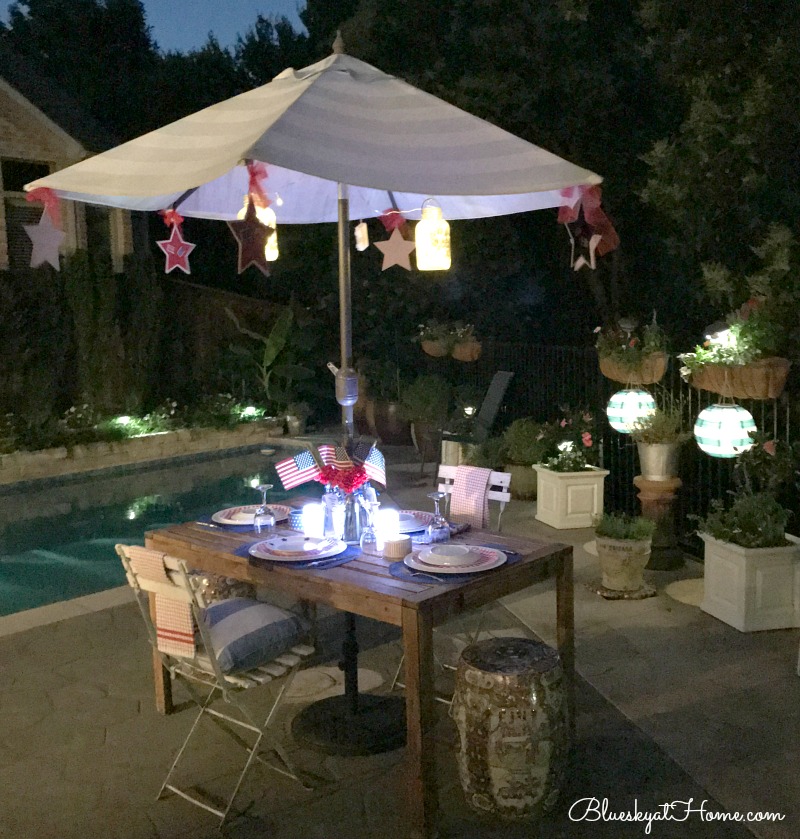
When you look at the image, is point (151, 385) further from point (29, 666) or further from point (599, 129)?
point (29, 666)

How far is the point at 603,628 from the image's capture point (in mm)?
5203

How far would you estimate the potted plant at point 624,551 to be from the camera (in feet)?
18.5

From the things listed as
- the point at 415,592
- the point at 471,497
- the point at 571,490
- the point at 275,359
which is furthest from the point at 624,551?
the point at 275,359

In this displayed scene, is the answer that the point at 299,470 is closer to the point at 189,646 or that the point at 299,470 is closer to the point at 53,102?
the point at 189,646

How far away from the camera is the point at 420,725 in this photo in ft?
10.2

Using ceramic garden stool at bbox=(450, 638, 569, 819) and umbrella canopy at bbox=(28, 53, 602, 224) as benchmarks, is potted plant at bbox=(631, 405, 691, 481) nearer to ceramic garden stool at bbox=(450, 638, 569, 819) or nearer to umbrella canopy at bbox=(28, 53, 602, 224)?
umbrella canopy at bbox=(28, 53, 602, 224)

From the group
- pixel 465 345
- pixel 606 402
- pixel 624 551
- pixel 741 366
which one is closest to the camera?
pixel 741 366

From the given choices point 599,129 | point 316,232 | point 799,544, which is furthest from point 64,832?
point 316,232

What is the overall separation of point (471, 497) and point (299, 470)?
40.8 inches

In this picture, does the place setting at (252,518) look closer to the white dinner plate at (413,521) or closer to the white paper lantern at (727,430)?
the white dinner plate at (413,521)

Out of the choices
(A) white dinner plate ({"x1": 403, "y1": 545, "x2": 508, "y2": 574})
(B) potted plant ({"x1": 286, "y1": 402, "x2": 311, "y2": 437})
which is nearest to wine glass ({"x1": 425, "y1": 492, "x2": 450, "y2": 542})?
(A) white dinner plate ({"x1": 403, "y1": 545, "x2": 508, "y2": 574})

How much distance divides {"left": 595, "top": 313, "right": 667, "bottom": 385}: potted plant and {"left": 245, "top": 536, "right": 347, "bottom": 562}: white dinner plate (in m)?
3.53

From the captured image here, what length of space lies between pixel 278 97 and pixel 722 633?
385cm

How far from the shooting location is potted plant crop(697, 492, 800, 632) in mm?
5051
